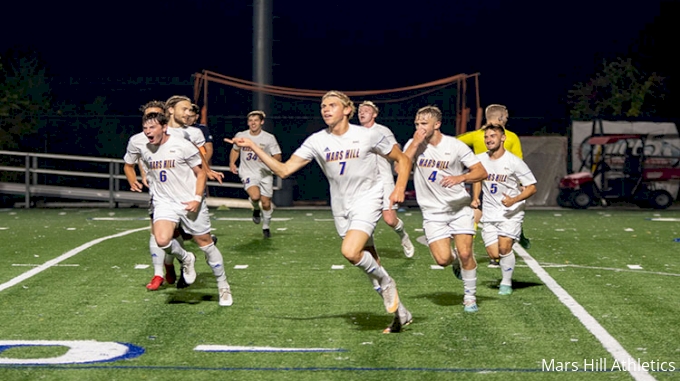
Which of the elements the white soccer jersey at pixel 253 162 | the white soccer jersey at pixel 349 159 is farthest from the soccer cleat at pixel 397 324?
the white soccer jersey at pixel 253 162

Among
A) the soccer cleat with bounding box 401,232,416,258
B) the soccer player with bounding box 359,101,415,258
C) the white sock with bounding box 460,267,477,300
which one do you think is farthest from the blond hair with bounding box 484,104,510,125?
the soccer cleat with bounding box 401,232,416,258

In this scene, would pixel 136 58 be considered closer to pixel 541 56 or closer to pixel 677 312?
pixel 541 56

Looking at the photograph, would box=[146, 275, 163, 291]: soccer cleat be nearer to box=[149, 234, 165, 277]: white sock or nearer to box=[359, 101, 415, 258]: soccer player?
box=[149, 234, 165, 277]: white sock

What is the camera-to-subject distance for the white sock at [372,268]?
9.49 meters

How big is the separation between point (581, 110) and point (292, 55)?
15.8 metres

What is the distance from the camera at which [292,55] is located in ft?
163

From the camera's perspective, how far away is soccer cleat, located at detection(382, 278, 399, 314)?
31.1ft

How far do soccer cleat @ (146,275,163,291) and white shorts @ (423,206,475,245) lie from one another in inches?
113

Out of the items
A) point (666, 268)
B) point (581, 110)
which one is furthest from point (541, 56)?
point (666, 268)

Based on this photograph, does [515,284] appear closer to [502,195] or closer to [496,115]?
[502,195]

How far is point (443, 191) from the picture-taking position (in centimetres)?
1116

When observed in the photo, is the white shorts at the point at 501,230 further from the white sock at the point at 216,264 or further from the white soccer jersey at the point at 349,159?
the white sock at the point at 216,264

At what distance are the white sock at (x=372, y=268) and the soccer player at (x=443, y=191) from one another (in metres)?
1.40

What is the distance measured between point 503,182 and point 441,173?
4.27ft
